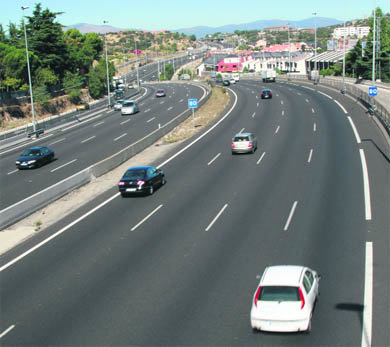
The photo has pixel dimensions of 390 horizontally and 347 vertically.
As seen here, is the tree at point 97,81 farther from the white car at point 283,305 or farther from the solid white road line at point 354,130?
the white car at point 283,305

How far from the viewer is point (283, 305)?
12562 mm

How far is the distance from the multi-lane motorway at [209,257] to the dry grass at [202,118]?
14635 millimetres

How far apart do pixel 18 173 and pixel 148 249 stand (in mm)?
20819

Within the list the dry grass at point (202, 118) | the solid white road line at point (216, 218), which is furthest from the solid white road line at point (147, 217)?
the dry grass at point (202, 118)

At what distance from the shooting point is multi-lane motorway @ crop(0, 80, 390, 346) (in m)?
13.5

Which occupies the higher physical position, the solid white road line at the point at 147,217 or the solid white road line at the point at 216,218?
the solid white road line at the point at 216,218

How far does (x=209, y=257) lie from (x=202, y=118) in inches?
1667

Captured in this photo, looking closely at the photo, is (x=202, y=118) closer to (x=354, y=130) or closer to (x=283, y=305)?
(x=354, y=130)

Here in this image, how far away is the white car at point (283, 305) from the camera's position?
40.9 ft

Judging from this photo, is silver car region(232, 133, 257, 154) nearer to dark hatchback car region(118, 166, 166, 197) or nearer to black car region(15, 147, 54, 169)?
dark hatchback car region(118, 166, 166, 197)

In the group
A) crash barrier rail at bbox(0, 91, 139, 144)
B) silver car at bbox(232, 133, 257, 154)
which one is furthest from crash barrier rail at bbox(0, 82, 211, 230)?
crash barrier rail at bbox(0, 91, 139, 144)

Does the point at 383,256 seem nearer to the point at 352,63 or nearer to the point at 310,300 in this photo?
the point at 310,300

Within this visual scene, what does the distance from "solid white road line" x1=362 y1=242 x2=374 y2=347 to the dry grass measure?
2973cm

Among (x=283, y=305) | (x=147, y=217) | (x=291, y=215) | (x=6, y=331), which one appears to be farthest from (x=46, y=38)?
(x=283, y=305)
